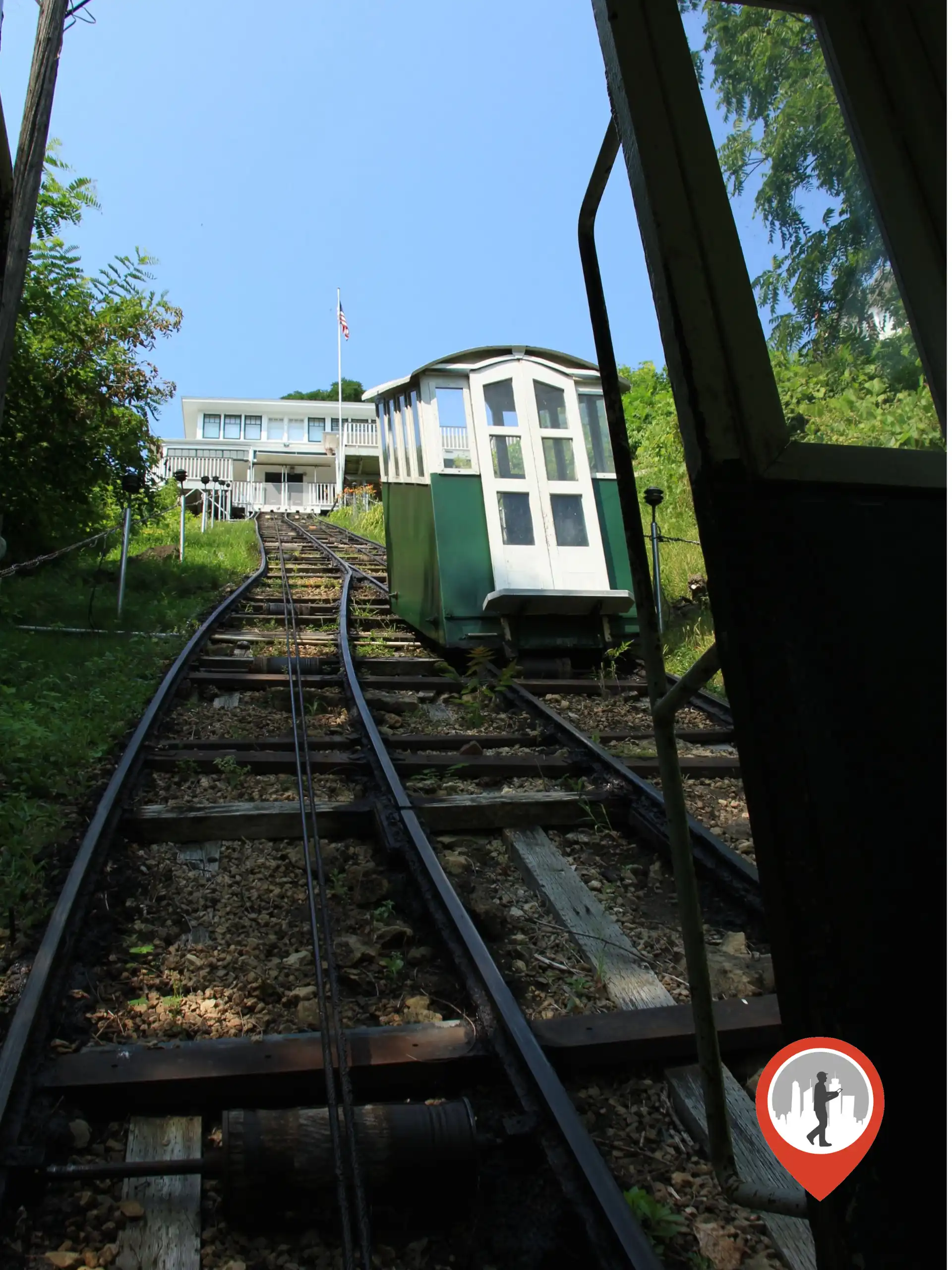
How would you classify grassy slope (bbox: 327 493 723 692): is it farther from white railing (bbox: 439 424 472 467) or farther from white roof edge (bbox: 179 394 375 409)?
white roof edge (bbox: 179 394 375 409)

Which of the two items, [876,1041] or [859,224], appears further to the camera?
[859,224]

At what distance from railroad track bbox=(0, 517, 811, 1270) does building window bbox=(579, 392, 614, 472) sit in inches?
136

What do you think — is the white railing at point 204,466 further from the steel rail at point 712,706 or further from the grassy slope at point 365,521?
the steel rail at point 712,706

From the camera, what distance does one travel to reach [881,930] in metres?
1.06

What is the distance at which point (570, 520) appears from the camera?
791cm

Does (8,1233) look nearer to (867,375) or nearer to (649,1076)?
Result: (649,1076)

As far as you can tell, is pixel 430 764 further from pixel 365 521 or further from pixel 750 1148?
pixel 365 521

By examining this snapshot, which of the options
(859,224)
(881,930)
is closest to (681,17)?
(859,224)

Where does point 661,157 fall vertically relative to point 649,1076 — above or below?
above

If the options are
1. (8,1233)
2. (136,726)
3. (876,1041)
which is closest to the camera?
(876,1041)

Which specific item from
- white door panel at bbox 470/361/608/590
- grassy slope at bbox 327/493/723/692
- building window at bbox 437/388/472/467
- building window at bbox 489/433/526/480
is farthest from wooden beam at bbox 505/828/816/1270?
building window at bbox 437/388/472/467

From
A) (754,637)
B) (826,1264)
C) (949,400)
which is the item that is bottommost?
(826,1264)

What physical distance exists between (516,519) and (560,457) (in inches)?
28.4

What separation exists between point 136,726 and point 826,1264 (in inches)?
194
